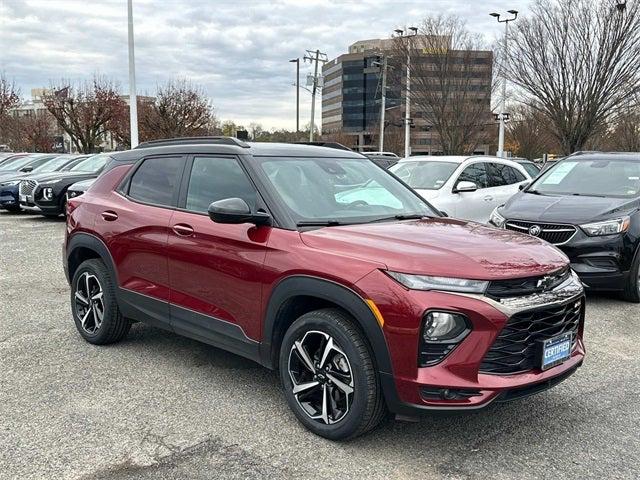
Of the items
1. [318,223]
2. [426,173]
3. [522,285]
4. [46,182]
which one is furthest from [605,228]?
[46,182]

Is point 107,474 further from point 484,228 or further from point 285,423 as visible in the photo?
point 484,228

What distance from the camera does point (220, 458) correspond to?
318 centimetres

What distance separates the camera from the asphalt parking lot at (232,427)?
3.10m

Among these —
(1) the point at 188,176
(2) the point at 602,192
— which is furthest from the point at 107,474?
(2) the point at 602,192

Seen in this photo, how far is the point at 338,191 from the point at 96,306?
2382 mm

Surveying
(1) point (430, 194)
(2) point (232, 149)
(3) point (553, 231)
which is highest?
(2) point (232, 149)

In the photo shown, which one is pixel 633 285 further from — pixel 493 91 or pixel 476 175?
pixel 493 91

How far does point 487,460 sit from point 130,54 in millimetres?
21844

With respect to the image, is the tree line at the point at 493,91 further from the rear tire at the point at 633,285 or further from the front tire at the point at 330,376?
the front tire at the point at 330,376

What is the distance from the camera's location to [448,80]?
28.7m

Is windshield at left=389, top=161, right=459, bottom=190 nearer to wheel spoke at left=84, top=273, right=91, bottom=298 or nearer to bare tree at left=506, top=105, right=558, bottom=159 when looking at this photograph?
wheel spoke at left=84, top=273, right=91, bottom=298

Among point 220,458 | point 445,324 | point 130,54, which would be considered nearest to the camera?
point 445,324

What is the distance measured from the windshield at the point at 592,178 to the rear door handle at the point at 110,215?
5.46 meters

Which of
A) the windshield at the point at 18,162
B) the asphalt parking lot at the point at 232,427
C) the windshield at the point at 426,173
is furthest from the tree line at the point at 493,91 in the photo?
the asphalt parking lot at the point at 232,427
